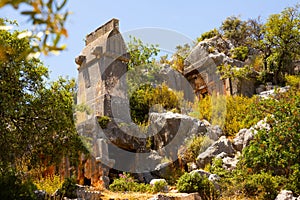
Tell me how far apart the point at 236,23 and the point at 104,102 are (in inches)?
550

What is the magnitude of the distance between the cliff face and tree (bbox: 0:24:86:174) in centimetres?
1211

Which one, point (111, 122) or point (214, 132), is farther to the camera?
point (214, 132)

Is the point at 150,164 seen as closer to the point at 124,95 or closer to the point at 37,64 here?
the point at 124,95

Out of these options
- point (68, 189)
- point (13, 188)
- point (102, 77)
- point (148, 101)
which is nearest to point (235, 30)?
point (148, 101)

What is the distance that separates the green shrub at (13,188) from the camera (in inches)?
222

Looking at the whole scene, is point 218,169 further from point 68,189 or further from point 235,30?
point 235,30

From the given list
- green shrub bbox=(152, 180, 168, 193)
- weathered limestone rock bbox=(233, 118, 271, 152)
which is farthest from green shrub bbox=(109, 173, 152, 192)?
weathered limestone rock bbox=(233, 118, 271, 152)

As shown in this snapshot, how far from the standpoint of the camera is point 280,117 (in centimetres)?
1131

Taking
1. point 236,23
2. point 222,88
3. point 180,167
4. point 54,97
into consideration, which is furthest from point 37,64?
point 236,23

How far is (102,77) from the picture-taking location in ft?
49.3

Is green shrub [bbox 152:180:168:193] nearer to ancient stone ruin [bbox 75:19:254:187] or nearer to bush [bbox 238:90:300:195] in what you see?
ancient stone ruin [bbox 75:19:254:187]

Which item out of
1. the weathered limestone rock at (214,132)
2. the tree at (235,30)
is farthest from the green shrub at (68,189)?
the tree at (235,30)

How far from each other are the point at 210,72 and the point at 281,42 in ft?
12.3

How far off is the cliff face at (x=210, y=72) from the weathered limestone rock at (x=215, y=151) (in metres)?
6.46
